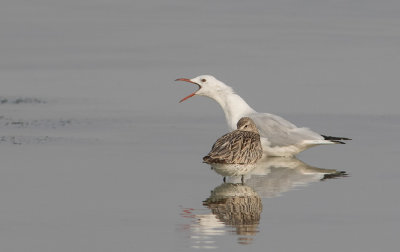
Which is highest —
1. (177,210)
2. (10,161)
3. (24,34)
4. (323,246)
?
(24,34)

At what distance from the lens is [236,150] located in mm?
12594

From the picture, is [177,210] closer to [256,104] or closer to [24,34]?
[256,104]

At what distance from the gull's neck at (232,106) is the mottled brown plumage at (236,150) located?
2.59 m

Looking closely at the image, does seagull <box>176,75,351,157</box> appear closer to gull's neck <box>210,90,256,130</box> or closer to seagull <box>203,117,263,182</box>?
gull's neck <box>210,90,256,130</box>

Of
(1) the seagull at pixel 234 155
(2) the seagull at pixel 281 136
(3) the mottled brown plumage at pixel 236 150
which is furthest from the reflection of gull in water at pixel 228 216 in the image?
(2) the seagull at pixel 281 136

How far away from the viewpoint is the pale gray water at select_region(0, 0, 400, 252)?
1038cm

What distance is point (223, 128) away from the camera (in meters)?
16.7

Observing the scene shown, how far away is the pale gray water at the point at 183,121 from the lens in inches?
408

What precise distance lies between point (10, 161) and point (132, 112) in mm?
4276

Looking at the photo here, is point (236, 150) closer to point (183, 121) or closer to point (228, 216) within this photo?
point (228, 216)

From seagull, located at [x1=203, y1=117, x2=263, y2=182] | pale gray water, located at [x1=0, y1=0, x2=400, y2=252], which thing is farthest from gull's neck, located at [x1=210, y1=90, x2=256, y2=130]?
seagull, located at [x1=203, y1=117, x2=263, y2=182]

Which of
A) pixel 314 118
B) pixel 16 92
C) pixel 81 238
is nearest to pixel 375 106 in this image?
pixel 314 118

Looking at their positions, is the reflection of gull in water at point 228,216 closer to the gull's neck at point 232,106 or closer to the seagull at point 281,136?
the seagull at point 281,136

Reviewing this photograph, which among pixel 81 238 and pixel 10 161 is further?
pixel 10 161
